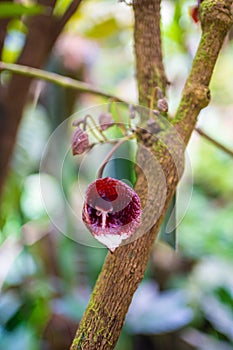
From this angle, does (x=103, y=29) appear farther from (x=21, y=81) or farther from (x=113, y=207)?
(x=113, y=207)

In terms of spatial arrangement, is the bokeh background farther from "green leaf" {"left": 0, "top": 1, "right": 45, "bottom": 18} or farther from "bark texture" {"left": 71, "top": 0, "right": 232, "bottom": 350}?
"bark texture" {"left": 71, "top": 0, "right": 232, "bottom": 350}

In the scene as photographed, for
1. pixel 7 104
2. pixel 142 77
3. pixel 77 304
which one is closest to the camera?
pixel 142 77

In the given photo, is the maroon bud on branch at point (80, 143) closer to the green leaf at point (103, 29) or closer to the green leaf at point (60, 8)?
the green leaf at point (60, 8)

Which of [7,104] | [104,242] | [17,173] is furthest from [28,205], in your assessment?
[104,242]

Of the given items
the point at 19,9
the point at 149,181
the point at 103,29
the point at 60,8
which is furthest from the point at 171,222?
the point at 103,29

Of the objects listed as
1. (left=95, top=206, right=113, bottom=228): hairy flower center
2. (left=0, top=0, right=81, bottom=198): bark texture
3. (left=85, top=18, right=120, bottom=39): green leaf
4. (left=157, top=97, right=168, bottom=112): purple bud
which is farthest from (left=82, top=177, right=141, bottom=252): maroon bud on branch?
(left=85, top=18, right=120, bottom=39): green leaf

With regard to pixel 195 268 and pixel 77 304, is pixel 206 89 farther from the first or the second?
pixel 195 268
